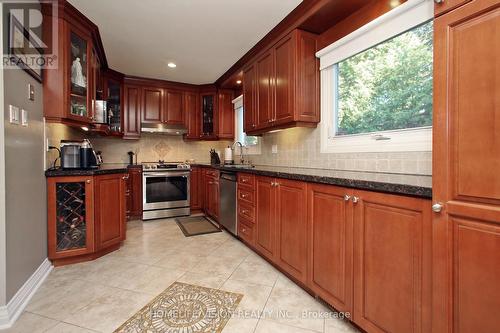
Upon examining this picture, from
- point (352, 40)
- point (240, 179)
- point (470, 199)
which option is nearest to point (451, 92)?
point (470, 199)

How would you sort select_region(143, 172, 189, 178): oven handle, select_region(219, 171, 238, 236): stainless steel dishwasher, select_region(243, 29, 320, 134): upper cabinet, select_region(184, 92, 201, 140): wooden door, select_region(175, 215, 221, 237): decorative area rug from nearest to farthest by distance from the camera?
select_region(243, 29, 320, 134): upper cabinet < select_region(219, 171, 238, 236): stainless steel dishwasher < select_region(175, 215, 221, 237): decorative area rug < select_region(143, 172, 189, 178): oven handle < select_region(184, 92, 201, 140): wooden door

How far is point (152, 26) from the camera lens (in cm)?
249

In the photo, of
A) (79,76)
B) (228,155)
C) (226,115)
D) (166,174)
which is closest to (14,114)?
(79,76)

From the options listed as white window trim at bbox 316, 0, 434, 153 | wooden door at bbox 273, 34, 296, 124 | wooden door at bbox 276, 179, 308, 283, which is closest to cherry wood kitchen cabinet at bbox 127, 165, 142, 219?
wooden door at bbox 273, 34, 296, 124

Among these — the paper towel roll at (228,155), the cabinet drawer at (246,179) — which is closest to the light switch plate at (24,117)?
the cabinet drawer at (246,179)

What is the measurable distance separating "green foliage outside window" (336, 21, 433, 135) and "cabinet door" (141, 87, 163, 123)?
10.6 ft

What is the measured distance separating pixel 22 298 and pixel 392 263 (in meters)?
2.36

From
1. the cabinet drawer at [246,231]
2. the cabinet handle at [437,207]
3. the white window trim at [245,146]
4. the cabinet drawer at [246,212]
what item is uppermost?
the white window trim at [245,146]

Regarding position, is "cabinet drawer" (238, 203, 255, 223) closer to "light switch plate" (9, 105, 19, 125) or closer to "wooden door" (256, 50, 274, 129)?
"wooden door" (256, 50, 274, 129)

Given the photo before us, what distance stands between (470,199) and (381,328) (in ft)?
2.61

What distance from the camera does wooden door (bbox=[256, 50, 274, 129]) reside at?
2.68m

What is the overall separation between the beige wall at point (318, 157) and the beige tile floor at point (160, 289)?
3.60 feet

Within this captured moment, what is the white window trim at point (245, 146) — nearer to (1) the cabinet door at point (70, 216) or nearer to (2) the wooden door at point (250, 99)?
(2) the wooden door at point (250, 99)

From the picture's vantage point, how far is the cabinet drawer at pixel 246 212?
2.58 meters
